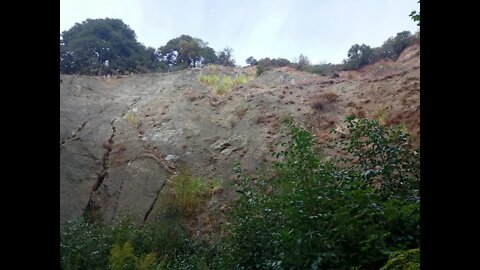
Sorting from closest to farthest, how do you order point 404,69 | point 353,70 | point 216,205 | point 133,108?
point 216,205 < point 404,69 < point 133,108 < point 353,70

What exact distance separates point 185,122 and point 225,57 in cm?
679

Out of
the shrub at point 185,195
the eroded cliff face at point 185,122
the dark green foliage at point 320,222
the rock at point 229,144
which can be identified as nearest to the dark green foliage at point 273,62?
the eroded cliff face at point 185,122

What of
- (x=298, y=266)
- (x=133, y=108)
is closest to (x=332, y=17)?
(x=133, y=108)

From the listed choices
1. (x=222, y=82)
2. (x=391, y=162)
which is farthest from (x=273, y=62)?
(x=391, y=162)

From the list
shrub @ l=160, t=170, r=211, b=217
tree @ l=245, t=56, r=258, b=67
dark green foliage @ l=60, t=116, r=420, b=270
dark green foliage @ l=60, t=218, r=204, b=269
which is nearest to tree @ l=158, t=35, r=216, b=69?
tree @ l=245, t=56, r=258, b=67

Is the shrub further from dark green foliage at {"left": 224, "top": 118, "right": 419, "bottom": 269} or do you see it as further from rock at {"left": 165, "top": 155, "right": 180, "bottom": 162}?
dark green foliage at {"left": 224, "top": 118, "right": 419, "bottom": 269}

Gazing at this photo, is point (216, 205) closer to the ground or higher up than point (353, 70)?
closer to the ground

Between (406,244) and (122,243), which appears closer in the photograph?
(406,244)

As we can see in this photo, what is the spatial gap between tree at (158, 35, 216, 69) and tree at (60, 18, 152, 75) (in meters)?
0.72

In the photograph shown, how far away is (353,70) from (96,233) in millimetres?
9330

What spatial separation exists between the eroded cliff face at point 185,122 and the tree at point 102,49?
185 cm

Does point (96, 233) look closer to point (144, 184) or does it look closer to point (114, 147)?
point (144, 184)

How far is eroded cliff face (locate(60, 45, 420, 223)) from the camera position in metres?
10.4

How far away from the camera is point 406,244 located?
3.83 metres
